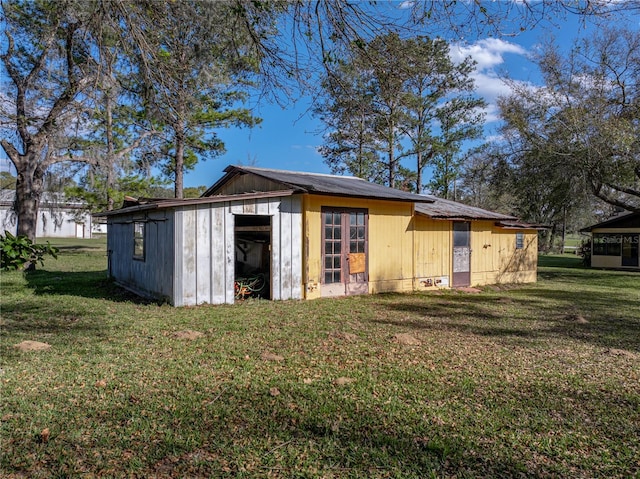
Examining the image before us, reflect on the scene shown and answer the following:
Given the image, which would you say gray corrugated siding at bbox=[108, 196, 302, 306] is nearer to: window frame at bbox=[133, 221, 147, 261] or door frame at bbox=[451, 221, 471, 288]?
window frame at bbox=[133, 221, 147, 261]

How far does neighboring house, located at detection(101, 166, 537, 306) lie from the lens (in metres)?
8.31

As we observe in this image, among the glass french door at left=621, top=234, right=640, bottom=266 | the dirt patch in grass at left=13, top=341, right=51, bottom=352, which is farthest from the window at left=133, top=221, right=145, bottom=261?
the glass french door at left=621, top=234, right=640, bottom=266

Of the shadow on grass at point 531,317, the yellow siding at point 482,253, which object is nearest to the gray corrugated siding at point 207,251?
the shadow on grass at point 531,317

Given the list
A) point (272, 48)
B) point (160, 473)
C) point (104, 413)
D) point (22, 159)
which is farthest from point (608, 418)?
point (22, 159)

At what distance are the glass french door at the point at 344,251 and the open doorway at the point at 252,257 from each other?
4.77 feet

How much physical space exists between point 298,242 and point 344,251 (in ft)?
4.32

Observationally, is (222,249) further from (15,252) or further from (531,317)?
(15,252)

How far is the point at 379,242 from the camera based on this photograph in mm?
10750

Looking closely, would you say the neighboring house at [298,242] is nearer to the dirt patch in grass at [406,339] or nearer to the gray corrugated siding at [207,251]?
the gray corrugated siding at [207,251]

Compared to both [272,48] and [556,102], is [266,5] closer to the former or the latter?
[272,48]

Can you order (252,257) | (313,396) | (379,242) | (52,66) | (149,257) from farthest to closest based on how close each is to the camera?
(252,257) → (379,242) → (149,257) → (52,66) → (313,396)

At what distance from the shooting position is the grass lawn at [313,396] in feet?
9.00

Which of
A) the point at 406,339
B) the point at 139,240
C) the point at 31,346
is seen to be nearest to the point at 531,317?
the point at 406,339

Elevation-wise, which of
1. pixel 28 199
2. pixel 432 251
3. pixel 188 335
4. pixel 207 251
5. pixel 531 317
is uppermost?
pixel 28 199
